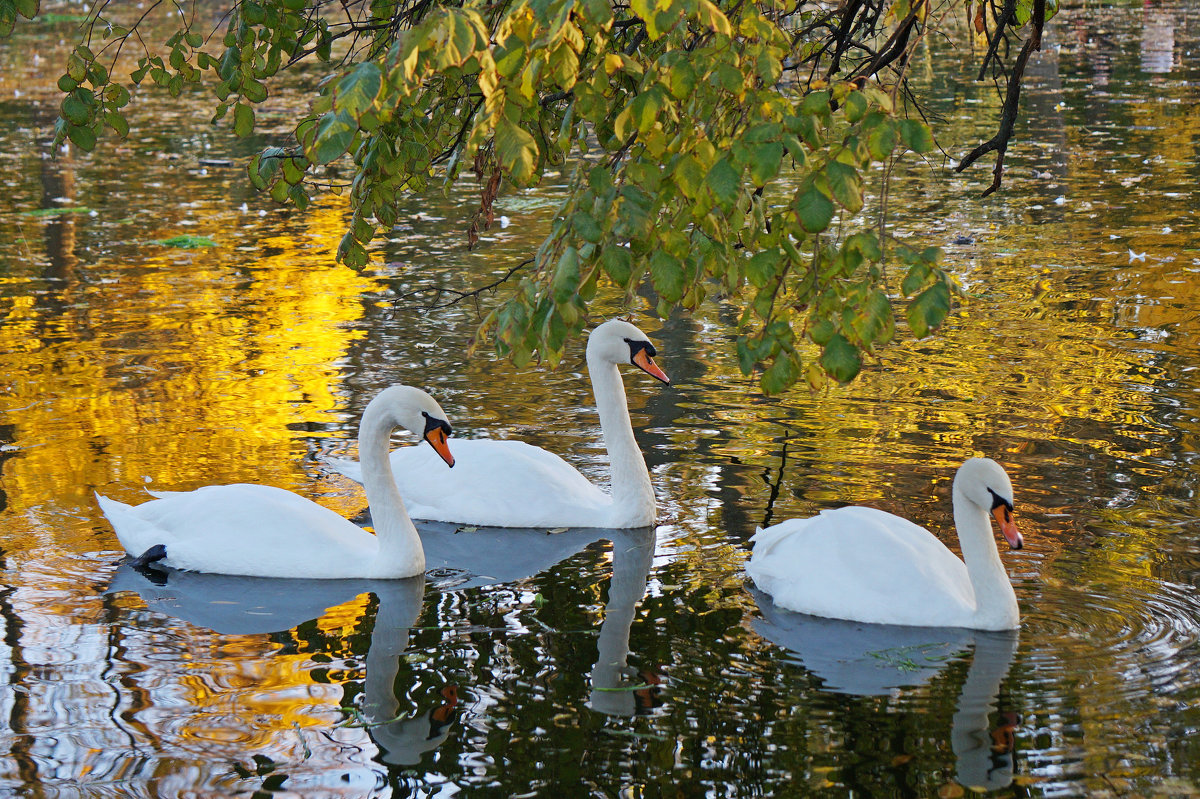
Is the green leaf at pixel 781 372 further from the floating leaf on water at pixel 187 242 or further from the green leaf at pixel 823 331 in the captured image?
the floating leaf on water at pixel 187 242

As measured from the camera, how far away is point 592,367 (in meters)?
8.20

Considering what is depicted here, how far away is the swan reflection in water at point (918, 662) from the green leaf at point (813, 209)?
6.97 feet

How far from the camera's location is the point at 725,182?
401cm

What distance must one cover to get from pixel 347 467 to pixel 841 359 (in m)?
4.65

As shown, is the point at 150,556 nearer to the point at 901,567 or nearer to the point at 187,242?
the point at 901,567

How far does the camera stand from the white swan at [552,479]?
7.85 meters

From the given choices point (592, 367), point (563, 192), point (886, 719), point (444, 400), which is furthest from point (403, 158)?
point (563, 192)

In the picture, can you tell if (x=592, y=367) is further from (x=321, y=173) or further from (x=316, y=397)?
(x=321, y=173)

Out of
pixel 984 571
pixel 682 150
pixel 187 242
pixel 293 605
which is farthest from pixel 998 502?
pixel 187 242

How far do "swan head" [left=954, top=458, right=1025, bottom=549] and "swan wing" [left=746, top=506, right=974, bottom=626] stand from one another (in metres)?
0.40

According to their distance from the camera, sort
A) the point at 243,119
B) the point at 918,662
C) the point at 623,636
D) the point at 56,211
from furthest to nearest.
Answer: the point at 56,211, the point at 623,636, the point at 243,119, the point at 918,662

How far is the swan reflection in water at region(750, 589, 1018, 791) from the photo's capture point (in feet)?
17.1

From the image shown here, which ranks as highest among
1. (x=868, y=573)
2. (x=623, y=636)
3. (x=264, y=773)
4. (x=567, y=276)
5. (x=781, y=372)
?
(x=567, y=276)

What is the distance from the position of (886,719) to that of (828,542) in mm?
1275
